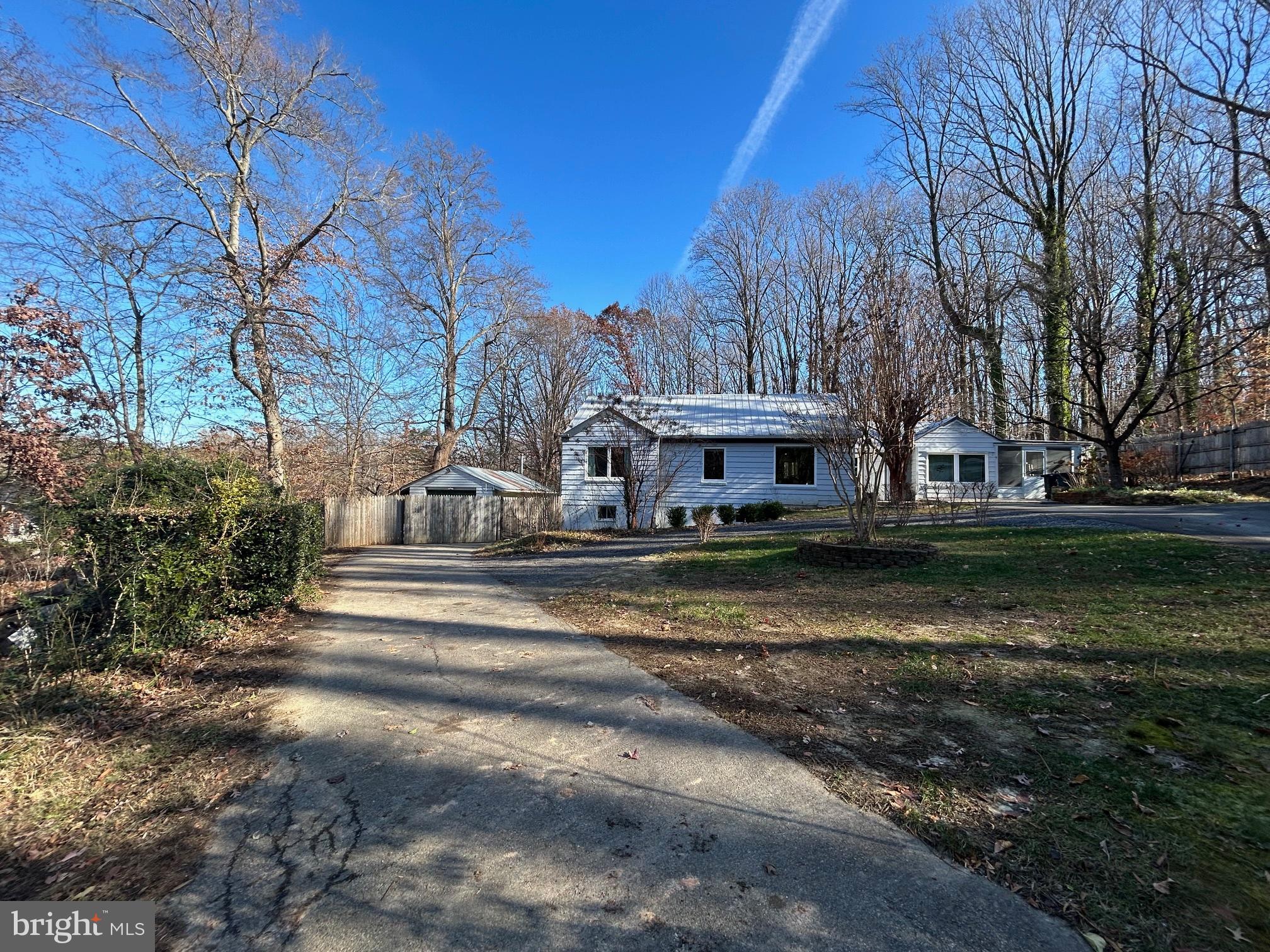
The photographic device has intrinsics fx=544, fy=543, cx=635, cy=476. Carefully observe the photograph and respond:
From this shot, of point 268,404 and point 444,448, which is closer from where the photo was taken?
point 268,404

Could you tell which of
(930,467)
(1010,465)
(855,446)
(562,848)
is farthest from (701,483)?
(562,848)

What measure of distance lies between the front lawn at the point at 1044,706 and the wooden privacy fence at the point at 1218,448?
1775cm

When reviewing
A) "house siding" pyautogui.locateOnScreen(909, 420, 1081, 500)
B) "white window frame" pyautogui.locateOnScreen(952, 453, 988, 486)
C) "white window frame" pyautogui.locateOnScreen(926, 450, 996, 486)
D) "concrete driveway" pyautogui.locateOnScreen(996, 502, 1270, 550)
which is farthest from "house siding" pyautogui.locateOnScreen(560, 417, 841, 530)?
"concrete driveway" pyautogui.locateOnScreen(996, 502, 1270, 550)

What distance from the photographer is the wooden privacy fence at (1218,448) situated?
62.0ft

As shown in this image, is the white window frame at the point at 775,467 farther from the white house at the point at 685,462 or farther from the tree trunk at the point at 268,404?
the tree trunk at the point at 268,404

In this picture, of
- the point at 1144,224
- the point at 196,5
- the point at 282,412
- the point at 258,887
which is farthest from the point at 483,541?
the point at 1144,224

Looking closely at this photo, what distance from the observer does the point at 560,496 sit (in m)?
20.5

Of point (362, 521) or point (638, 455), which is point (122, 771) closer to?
point (638, 455)

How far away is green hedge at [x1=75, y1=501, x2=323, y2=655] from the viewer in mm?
4730

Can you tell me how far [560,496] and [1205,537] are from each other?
1682 cm

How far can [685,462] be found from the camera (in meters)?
20.2

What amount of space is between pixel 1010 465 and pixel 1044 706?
81.5 feet

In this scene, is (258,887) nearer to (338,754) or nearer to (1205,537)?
(338,754)

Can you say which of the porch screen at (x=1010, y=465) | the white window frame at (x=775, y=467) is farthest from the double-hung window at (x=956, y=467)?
the white window frame at (x=775, y=467)
